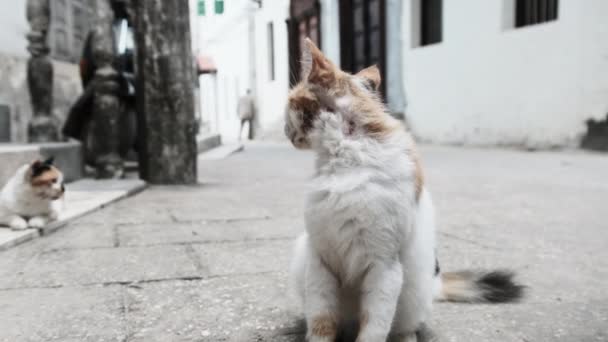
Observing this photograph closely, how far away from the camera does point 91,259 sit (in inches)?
89.0

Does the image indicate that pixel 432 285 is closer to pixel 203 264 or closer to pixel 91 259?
pixel 203 264

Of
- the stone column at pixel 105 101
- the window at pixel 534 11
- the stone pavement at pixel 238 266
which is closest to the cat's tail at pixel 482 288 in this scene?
the stone pavement at pixel 238 266

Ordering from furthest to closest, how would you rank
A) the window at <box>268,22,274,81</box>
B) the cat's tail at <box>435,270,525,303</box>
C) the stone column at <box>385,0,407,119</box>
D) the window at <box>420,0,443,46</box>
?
1. the window at <box>268,22,274,81</box>
2. the stone column at <box>385,0,407,119</box>
3. the window at <box>420,0,443,46</box>
4. the cat's tail at <box>435,270,525,303</box>

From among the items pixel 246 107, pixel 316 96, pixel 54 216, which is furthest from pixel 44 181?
pixel 246 107

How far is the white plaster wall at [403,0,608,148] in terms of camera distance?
6305mm

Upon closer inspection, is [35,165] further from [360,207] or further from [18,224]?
[360,207]

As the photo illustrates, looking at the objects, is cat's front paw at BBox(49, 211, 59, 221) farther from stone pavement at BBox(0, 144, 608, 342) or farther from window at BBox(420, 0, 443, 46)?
window at BBox(420, 0, 443, 46)

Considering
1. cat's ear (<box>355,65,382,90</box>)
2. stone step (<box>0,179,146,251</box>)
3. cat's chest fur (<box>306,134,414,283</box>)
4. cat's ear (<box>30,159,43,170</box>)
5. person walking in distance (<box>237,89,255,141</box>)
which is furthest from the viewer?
person walking in distance (<box>237,89,255,141</box>)

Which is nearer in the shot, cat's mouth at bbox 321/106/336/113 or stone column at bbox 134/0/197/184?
cat's mouth at bbox 321/106/336/113

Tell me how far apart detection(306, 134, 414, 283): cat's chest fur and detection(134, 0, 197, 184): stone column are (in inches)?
131

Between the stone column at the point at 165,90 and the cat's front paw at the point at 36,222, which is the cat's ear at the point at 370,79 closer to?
the cat's front paw at the point at 36,222

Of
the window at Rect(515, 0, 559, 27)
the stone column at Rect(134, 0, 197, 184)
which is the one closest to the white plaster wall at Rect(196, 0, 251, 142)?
the window at Rect(515, 0, 559, 27)

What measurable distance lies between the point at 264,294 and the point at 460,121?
7257 millimetres

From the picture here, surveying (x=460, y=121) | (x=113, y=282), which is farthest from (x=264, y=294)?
(x=460, y=121)
